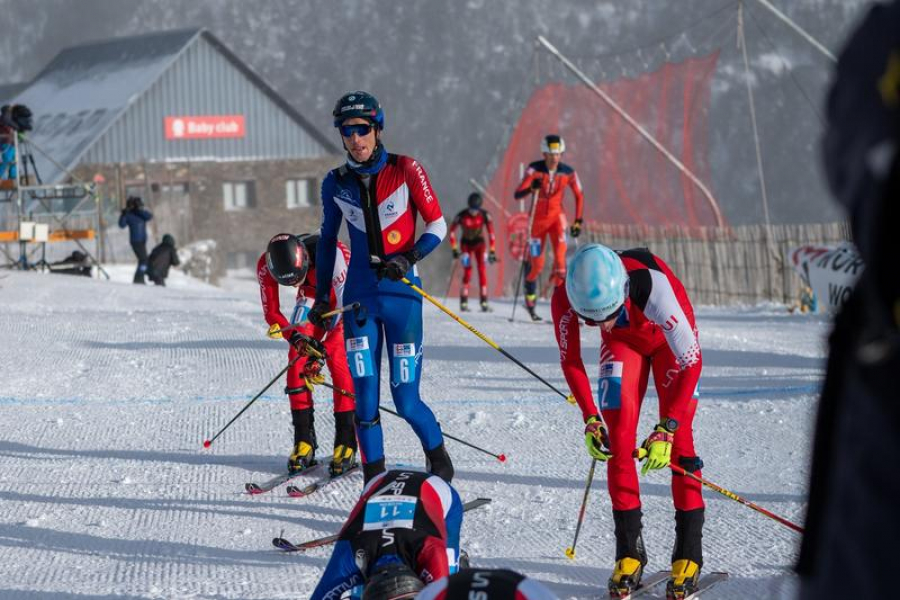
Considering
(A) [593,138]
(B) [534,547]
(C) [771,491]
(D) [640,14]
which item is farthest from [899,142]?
(D) [640,14]

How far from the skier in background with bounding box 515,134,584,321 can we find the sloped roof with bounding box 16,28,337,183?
1119 inches

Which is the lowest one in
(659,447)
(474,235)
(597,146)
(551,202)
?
(659,447)

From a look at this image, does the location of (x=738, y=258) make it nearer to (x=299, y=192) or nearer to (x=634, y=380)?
(x=634, y=380)

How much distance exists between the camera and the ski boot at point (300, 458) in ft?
23.3

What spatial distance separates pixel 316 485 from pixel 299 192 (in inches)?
1580

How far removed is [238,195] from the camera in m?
45.5

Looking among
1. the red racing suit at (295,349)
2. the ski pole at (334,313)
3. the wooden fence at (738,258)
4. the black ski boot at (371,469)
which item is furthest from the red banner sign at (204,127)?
the black ski boot at (371,469)

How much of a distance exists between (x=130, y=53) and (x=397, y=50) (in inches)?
1503

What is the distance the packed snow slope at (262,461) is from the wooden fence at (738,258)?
746 cm

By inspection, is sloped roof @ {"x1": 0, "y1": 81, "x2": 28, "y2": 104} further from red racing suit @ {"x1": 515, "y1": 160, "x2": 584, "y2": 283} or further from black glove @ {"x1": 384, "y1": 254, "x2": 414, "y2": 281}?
A: black glove @ {"x1": 384, "y1": 254, "x2": 414, "y2": 281}

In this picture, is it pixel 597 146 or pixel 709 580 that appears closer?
pixel 709 580

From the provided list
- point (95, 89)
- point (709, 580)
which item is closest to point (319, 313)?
point (709, 580)

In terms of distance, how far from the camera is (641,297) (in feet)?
15.1

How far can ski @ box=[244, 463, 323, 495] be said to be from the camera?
22.2ft
